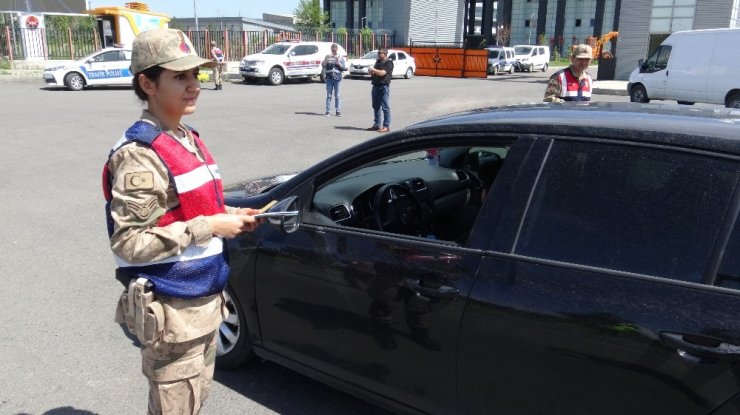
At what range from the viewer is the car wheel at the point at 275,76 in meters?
24.5

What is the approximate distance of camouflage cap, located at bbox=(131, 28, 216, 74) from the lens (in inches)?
75.8

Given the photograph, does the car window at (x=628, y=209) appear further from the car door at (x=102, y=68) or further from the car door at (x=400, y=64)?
the car door at (x=400, y=64)

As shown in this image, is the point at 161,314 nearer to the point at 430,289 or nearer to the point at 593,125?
the point at 430,289

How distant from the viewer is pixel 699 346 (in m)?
1.79

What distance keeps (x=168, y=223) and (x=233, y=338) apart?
1529 mm

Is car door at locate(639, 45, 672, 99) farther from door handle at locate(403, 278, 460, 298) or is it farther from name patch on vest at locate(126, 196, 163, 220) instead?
name patch on vest at locate(126, 196, 163, 220)

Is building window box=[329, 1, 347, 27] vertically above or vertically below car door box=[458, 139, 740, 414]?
above

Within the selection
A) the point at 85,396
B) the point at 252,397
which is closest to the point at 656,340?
the point at 252,397

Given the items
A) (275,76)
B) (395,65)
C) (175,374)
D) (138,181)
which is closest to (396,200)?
(175,374)

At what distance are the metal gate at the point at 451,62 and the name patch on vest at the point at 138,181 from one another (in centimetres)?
3055

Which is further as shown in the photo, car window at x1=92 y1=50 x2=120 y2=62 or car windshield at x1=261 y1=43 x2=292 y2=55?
car windshield at x1=261 y1=43 x2=292 y2=55

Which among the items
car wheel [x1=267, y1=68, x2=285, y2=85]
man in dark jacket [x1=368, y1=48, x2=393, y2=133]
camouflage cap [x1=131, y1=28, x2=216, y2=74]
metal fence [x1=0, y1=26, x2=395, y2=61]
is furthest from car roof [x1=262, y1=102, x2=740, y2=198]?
metal fence [x1=0, y1=26, x2=395, y2=61]

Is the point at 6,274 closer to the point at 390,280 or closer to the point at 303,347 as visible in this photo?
the point at 303,347

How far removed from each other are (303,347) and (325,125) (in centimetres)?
1082
